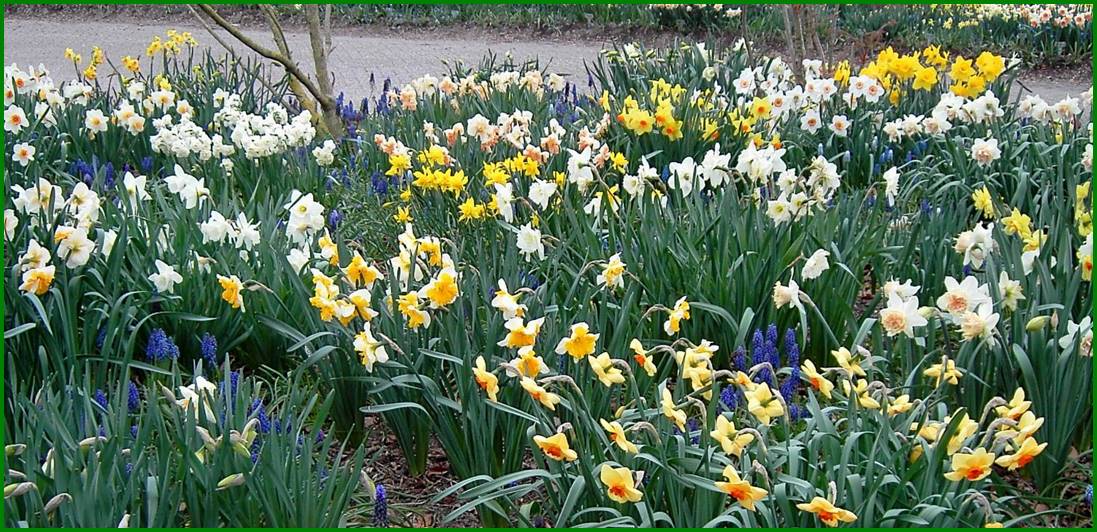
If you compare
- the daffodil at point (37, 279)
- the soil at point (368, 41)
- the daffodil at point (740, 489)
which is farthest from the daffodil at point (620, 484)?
the soil at point (368, 41)

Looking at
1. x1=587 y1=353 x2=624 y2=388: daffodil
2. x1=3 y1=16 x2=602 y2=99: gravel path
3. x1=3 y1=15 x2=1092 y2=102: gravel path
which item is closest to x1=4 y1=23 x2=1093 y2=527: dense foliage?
x1=587 y1=353 x2=624 y2=388: daffodil

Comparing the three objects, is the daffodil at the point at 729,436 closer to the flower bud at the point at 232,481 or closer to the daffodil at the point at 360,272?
the flower bud at the point at 232,481

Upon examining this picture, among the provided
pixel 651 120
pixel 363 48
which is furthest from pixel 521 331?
pixel 363 48

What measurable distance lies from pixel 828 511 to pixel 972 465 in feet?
0.97

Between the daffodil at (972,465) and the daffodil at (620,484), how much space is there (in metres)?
0.55

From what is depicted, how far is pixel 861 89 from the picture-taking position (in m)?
4.74

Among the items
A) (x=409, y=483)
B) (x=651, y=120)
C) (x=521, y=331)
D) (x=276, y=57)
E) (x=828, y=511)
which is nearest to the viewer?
(x=828, y=511)

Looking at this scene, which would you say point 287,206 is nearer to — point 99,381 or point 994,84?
point 99,381

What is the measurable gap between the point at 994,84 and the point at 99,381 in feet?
14.8

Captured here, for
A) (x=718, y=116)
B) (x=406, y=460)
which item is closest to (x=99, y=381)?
(x=406, y=460)

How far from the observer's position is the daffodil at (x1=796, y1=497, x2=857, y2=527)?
66.4 inches

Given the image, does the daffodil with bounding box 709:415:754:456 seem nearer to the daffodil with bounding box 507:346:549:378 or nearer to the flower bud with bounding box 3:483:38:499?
the daffodil with bounding box 507:346:549:378

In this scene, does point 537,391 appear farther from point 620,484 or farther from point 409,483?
point 409,483

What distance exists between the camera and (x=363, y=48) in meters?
10.5
